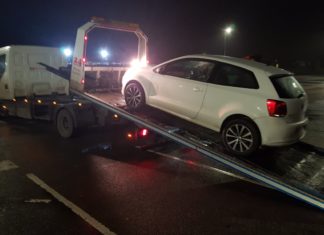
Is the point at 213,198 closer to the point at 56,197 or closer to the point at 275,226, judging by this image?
the point at 275,226

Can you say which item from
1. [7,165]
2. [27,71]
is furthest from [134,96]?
[27,71]

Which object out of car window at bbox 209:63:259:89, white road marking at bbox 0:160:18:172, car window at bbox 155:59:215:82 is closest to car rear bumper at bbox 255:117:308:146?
car window at bbox 209:63:259:89

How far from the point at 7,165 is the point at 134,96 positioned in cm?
307

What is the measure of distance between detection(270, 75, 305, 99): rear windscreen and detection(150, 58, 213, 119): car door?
130 cm

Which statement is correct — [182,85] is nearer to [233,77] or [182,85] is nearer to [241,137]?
[233,77]

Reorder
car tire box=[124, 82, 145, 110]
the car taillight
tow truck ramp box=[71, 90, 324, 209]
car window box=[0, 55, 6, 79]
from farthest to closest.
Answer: car window box=[0, 55, 6, 79]
car tire box=[124, 82, 145, 110]
the car taillight
tow truck ramp box=[71, 90, 324, 209]

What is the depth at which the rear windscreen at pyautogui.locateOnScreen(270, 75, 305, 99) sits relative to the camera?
609cm

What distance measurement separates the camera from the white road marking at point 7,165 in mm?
6473

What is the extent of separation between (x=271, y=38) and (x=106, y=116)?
233ft

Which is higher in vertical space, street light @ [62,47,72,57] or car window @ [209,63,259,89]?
street light @ [62,47,72,57]

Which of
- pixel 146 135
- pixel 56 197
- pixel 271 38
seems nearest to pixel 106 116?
pixel 146 135

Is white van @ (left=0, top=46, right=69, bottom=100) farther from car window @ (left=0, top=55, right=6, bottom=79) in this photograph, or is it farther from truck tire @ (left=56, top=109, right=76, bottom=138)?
truck tire @ (left=56, top=109, right=76, bottom=138)

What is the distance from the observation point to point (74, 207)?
493 cm

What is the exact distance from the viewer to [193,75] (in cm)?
698
